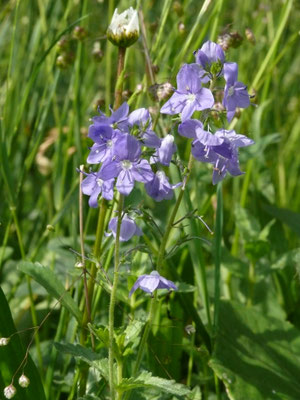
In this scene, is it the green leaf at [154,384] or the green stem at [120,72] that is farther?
the green stem at [120,72]

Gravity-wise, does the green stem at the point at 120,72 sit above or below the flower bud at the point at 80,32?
below

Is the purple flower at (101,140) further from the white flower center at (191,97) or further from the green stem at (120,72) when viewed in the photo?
the green stem at (120,72)

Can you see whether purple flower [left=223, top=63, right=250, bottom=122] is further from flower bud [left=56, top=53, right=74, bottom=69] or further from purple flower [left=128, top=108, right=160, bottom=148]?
flower bud [left=56, top=53, right=74, bottom=69]

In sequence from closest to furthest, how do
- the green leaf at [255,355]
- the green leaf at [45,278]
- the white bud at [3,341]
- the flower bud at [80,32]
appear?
the white bud at [3,341], the green leaf at [45,278], the green leaf at [255,355], the flower bud at [80,32]

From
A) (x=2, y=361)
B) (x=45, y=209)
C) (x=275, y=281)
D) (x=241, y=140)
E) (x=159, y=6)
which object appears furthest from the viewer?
(x=159, y=6)

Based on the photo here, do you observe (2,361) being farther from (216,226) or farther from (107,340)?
(216,226)

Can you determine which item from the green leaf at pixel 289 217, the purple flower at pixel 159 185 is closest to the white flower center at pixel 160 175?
the purple flower at pixel 159 185

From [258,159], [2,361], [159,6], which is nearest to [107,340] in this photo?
[2,361]
